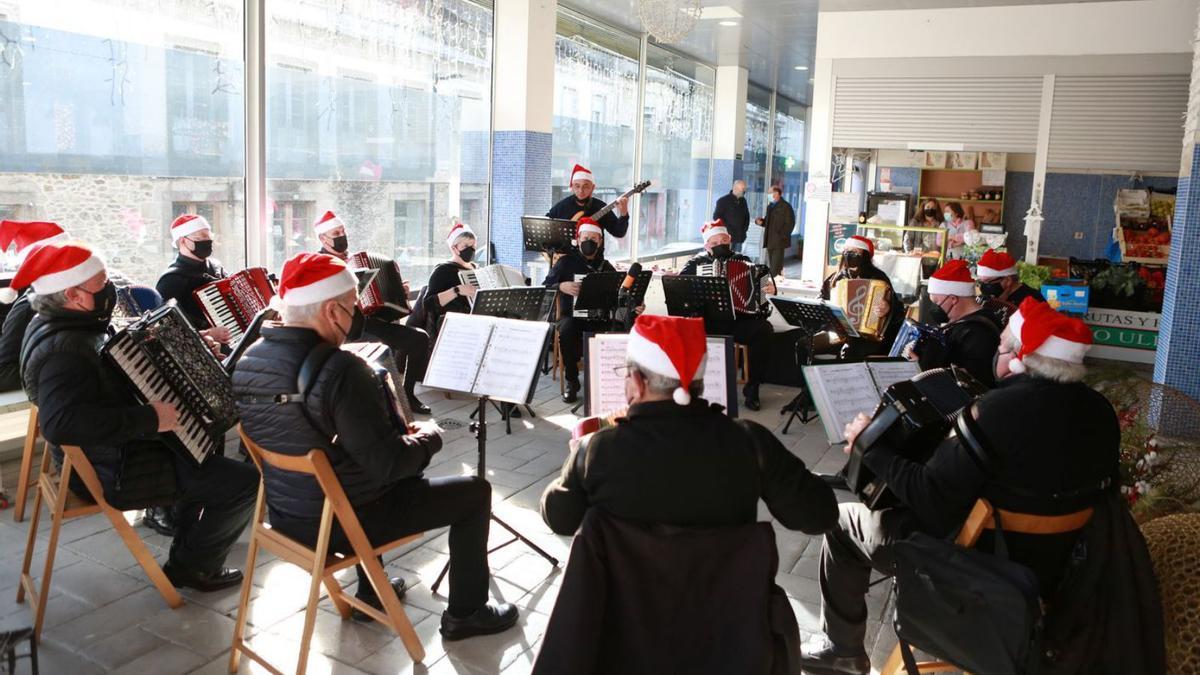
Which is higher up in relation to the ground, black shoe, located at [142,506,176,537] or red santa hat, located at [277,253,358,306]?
red santa hat, located at [277,253,358,306]

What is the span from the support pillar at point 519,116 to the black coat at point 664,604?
751 centimetres

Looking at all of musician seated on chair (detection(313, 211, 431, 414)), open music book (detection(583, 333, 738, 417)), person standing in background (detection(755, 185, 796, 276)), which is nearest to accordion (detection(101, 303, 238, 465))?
open music book (detection(583, 333, 738, 417))

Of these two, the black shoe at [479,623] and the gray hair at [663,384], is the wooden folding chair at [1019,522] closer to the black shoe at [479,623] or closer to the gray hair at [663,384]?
the gray hair at [663,384]

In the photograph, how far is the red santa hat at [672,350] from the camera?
235cm

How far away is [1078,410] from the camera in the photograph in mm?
2693

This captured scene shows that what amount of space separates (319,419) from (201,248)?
9.88ft

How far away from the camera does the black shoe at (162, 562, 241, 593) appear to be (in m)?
3.80

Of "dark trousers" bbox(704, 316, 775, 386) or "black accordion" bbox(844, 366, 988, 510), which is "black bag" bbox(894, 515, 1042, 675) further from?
"dark trousers" bbox(704, 316, 775, 386)

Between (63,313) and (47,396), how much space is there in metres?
0.34

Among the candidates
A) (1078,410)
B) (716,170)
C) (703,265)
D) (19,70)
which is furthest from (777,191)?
(1078,410)

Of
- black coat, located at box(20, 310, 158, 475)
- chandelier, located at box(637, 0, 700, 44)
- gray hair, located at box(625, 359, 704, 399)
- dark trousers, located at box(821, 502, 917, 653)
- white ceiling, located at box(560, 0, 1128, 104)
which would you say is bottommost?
dark trousers, located at box(821, 502, 917, 653)

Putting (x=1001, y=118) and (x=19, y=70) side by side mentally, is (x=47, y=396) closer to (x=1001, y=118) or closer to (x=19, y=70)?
(x=19, y=70)

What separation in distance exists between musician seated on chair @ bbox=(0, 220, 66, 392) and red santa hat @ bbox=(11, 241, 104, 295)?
31 cm

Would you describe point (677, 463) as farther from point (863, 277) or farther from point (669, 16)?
point (863, 277)
